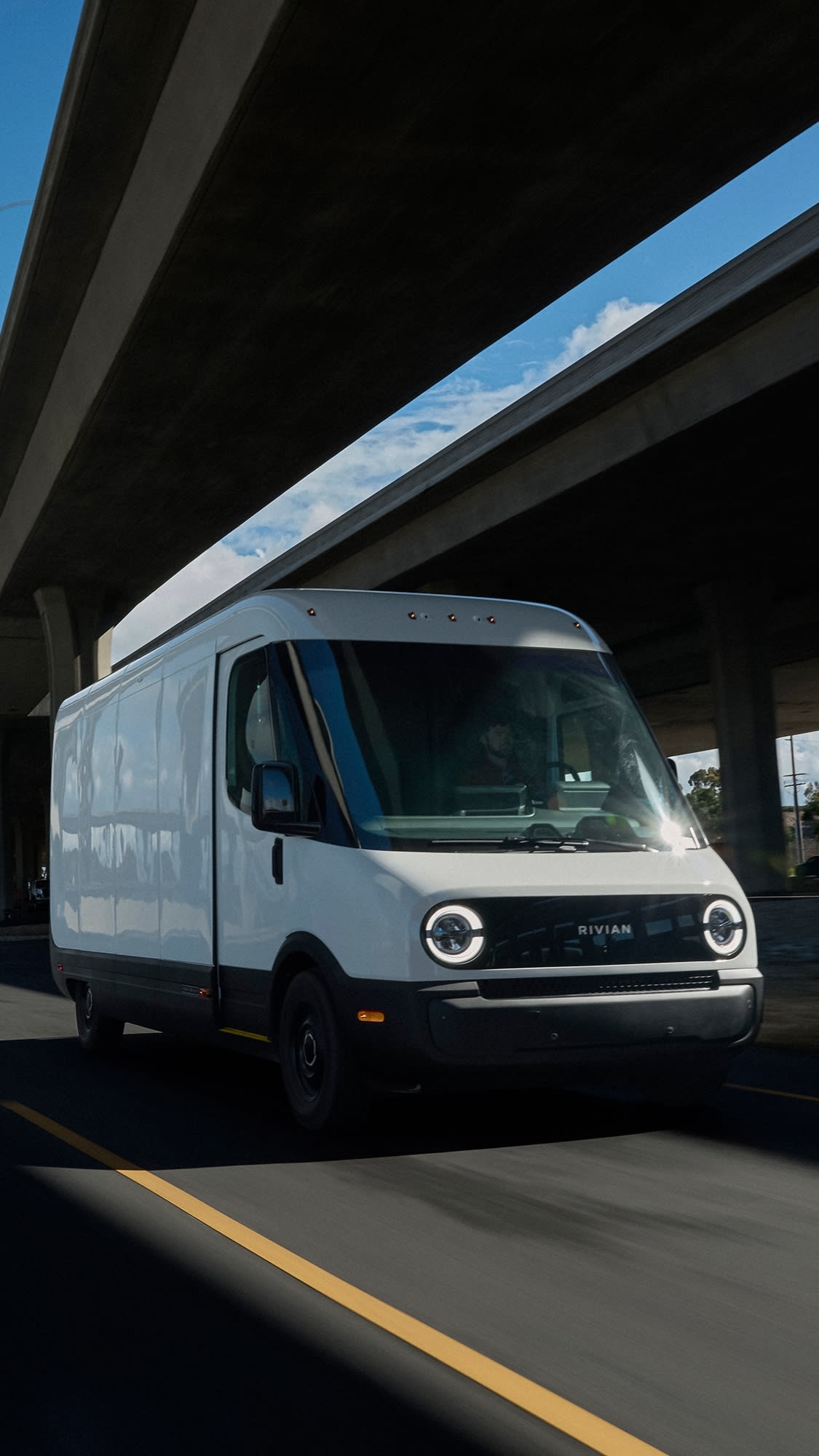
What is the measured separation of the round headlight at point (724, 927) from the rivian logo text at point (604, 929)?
1.35ft

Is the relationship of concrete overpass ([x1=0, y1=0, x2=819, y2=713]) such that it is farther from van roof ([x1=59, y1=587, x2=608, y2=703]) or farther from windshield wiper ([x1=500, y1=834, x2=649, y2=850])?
windshield wiper ([x1=500, y1=834, x2=649, y2=850])

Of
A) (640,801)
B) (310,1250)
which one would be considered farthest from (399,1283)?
(640,801)

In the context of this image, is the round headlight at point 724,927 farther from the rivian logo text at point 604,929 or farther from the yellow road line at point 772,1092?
the yellow road line at point 772,1092

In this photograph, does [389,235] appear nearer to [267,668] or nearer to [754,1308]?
[267,668]

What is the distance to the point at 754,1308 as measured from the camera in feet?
14.2

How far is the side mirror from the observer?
7250 millimetres

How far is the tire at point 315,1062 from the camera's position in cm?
687

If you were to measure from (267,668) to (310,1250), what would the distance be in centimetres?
340

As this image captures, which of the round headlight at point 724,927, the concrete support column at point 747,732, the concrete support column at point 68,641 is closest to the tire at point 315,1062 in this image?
the round headlight at point 724,927

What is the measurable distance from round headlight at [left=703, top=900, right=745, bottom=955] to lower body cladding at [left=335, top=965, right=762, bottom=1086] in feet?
0.58

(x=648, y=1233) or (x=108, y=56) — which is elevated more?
→ (x=108, y=56)

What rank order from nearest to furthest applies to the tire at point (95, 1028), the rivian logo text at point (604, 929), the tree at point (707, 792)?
the rivian logo text at point (604, 929)
the tire at point (95, 1028)
the tree at point (707, 792)

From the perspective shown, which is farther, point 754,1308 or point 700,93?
point 700,93

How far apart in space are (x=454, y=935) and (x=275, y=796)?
1.21m
